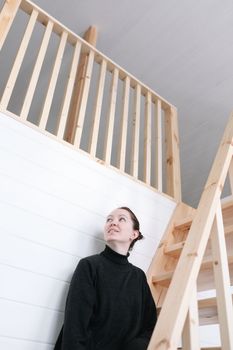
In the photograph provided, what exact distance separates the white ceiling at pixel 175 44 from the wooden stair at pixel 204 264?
1.88 metres

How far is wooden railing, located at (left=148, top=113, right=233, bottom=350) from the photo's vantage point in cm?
89

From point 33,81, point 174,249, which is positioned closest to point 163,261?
point 174,249

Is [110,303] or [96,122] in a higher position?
[96,122]

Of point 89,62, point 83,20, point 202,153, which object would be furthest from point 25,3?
point 202,153

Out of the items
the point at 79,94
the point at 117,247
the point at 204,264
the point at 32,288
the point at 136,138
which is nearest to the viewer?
the point at 32,288

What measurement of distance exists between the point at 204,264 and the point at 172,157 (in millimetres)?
1207

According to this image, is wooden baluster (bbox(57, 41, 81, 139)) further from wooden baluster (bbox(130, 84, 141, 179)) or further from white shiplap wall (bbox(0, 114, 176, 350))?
wooden baluster (bbox(130, 84, 141, 179))

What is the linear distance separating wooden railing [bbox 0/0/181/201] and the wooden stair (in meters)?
0.36

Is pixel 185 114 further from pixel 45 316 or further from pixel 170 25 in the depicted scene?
pixel 45 316

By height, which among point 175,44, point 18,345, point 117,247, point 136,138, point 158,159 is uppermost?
point 175,44

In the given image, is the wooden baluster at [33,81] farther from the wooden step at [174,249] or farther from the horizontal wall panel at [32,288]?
the wooden step at [174,249]

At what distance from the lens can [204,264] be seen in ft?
5.40

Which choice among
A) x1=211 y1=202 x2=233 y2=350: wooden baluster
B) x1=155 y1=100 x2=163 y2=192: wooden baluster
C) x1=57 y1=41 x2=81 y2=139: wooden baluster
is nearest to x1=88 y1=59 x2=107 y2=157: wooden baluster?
x1=57 y1=41 x2=81 y2=139: wooden baluster

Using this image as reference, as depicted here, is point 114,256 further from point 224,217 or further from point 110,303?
point 224,217
